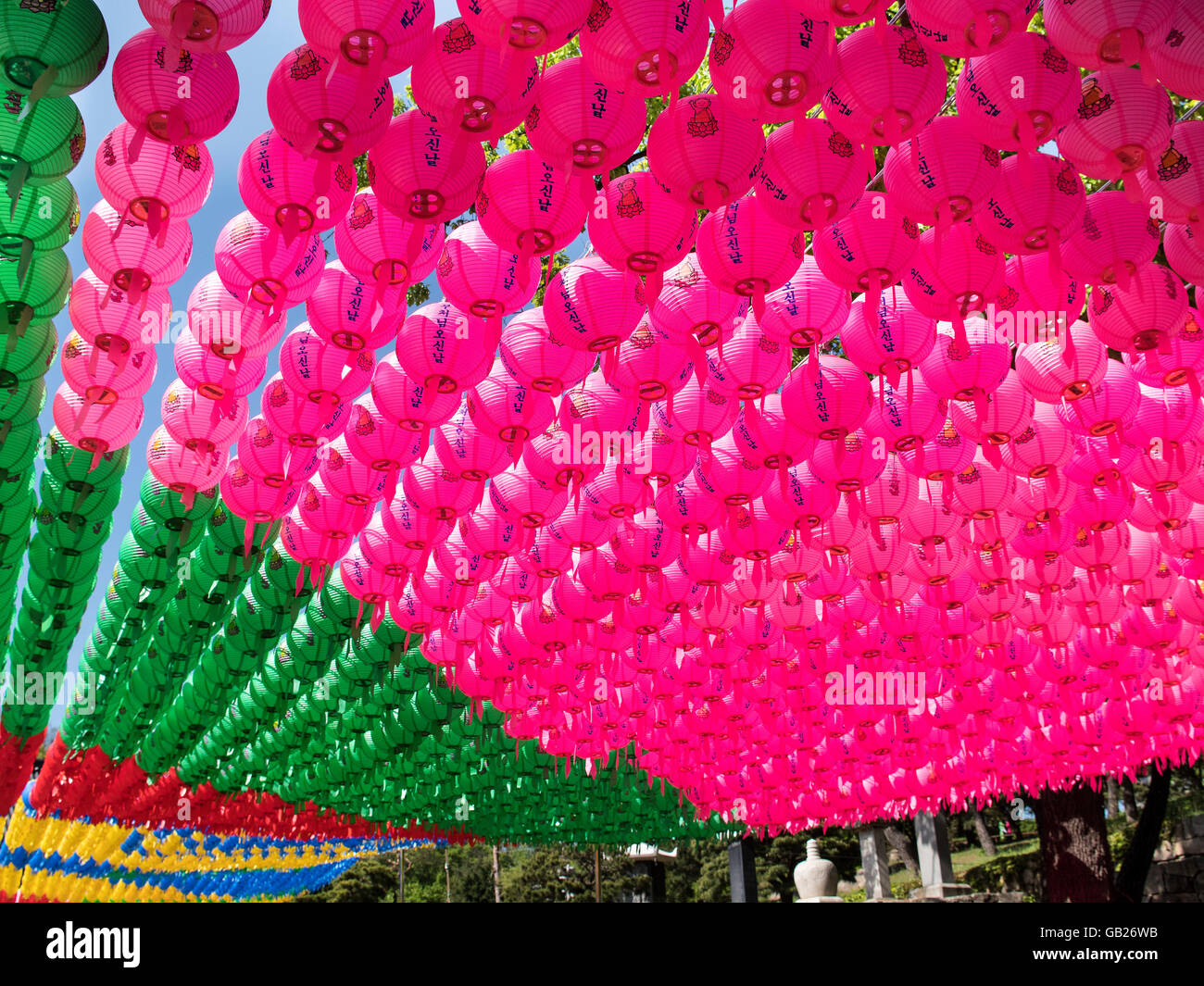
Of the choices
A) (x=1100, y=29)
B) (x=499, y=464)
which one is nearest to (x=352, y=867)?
(x=499, y=464)

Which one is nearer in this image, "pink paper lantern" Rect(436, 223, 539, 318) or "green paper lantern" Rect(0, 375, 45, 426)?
"pink paper lantern" Rect(436, 223, 539, 318)

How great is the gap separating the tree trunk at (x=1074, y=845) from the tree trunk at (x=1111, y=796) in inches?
586

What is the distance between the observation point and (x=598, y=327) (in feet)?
12.3

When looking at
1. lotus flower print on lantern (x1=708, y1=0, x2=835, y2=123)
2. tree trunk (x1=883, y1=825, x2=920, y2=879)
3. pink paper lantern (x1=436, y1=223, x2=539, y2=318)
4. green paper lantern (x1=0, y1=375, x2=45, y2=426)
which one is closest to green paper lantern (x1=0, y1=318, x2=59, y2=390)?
green paper lantern (x1=0, y1=375, x2=45, y2=426)

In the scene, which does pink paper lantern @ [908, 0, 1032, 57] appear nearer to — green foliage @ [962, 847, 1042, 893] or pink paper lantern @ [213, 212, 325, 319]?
pink paper lantern @ [213, 212, 325, 319]

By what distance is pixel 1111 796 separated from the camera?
94.0ft

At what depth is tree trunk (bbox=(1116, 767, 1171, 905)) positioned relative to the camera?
19.6 metres

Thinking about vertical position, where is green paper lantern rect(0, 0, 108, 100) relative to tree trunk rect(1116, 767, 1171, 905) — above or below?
above

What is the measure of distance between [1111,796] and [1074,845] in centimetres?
1711

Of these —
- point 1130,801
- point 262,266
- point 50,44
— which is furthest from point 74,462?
point 1130,801

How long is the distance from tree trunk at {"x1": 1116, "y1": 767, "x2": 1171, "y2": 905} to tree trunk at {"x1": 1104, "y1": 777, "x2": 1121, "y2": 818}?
316 inches

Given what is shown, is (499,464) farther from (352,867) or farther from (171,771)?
(352,867)

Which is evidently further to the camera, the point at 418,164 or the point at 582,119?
the point at 418,164

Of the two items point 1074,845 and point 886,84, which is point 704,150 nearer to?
point 886,84
